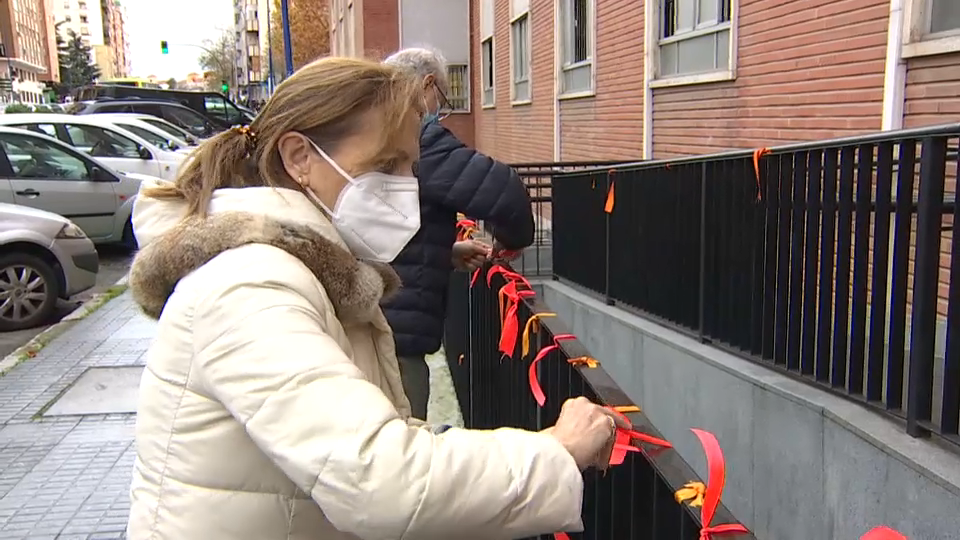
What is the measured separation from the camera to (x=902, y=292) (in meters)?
3.12

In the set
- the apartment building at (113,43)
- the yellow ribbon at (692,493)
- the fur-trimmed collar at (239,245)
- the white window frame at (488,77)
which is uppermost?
the apartment building at (113,43)

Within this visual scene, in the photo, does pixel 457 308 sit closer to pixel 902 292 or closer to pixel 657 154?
pixel 902 292

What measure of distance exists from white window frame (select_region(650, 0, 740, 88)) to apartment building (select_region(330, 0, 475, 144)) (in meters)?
14.6

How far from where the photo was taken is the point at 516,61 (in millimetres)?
16266

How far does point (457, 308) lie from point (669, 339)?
1.42 metres

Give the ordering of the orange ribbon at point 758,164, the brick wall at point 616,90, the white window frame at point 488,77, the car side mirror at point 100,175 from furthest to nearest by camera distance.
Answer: the white window frame at point 488,77, the car side mirror at point 100,175, the brick wall at point 616,90, the orange ribbon at point 758,164

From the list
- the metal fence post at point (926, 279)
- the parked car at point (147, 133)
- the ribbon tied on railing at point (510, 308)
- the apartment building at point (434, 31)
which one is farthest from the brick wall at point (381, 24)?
the metal fence post at point (926, 279)

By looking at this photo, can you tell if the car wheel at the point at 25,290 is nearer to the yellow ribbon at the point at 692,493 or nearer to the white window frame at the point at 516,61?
the yellow ribbon at the point at 692,493

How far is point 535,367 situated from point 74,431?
3.82 metres

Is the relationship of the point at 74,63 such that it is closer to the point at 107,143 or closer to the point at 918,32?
the point at 107,143

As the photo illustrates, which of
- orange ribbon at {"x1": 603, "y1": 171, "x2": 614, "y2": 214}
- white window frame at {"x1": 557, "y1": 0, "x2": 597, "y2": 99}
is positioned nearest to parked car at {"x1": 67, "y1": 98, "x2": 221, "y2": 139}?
white window frame at {"x1": 557, "y1": 0, "x2": 597, "y2": 99}

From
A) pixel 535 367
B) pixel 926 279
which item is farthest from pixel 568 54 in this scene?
pixel 535 367

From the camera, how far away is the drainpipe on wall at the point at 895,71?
4.73 m

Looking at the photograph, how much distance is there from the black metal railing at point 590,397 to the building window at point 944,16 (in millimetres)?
2844
